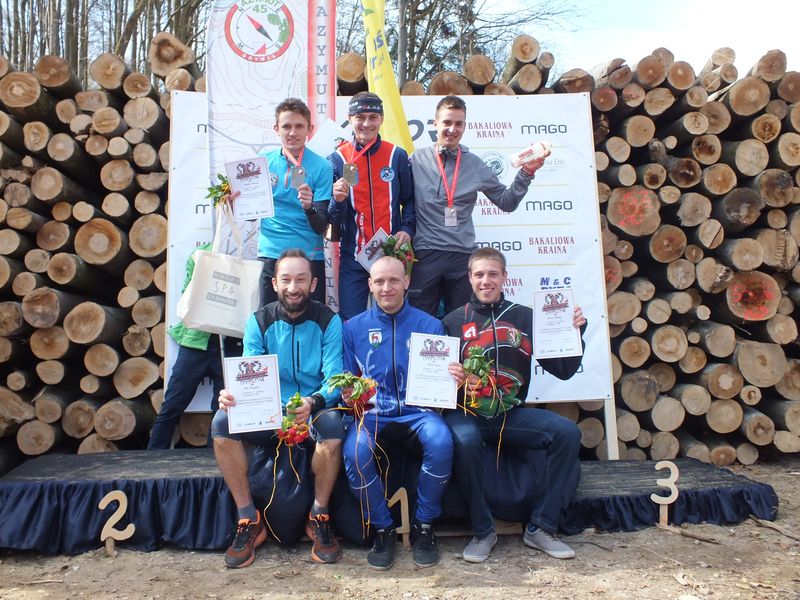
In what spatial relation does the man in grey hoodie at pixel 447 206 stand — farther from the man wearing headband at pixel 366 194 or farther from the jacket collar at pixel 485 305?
the jacket collar at pixel 485 305

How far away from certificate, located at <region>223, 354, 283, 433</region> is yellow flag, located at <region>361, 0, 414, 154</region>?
2093 mm

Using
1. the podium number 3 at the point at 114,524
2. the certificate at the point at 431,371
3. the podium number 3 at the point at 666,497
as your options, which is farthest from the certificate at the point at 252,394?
the podium number 3 at the point at 666,497

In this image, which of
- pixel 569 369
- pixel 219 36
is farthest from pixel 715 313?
pixel 219 36

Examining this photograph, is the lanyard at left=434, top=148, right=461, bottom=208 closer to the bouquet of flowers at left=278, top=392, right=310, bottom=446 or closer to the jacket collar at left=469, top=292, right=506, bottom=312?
the jacket collar at left=469, top=292, right=506, bottom=312

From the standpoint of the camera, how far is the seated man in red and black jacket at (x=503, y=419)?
10.0 ft

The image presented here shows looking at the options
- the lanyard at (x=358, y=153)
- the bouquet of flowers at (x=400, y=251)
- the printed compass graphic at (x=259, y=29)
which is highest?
the printed compass graphic at (x=259, y=29)

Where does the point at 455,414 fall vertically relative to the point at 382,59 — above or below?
below

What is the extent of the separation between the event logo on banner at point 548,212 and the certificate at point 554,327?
120 centimetres

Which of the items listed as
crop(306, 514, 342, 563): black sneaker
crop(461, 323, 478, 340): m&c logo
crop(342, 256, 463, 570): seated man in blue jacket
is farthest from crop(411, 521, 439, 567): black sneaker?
crop(461, 323, 478, 340): m&c logo

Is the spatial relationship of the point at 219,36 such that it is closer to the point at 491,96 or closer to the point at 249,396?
the point at 491,96

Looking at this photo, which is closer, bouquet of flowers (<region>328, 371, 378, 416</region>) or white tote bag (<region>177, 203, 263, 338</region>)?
bouquet of flowers (<region>328, 371, 378, 416</region>)

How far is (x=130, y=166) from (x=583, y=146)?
327cm

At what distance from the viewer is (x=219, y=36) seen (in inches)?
170

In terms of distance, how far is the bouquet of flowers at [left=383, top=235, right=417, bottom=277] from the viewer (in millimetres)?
3602
